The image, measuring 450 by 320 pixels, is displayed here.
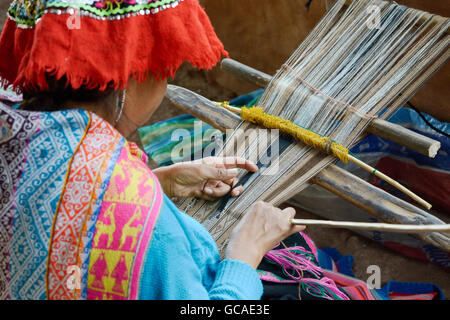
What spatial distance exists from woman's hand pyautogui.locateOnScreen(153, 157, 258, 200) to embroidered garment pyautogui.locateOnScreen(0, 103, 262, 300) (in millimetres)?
570

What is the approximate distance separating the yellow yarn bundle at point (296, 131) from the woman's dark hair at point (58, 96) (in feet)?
2.75

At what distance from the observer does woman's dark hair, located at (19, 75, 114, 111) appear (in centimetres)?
110

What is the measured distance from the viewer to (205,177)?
166 cm

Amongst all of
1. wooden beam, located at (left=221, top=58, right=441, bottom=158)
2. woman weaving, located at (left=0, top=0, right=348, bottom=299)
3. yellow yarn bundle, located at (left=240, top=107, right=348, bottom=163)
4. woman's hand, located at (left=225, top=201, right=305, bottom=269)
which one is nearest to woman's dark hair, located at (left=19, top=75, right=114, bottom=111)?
woman weaving, located at (left=0, top=0, right=348, bottom=299)

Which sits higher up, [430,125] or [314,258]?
[430,125]

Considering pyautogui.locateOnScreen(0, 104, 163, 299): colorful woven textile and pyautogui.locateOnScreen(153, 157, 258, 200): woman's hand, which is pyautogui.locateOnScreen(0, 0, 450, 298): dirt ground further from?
pyautogui.locateOnScreen(0, 104, 163, 299): colorful woven textile

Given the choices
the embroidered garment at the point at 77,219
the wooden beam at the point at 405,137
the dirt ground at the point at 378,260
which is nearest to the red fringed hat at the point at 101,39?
the embroidered garment at the point at 77,219

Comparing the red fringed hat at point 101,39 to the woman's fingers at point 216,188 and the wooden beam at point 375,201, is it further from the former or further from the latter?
the wooden beam at point 375,201

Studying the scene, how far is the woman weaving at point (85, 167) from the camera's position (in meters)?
1.01

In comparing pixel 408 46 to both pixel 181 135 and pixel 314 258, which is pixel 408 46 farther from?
pixel 181 135

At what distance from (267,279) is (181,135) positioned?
1603mm

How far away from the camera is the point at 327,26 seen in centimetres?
209
